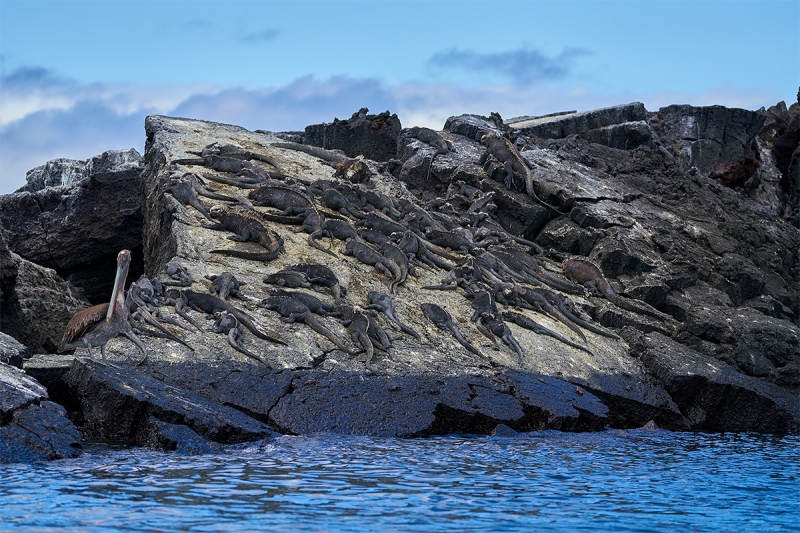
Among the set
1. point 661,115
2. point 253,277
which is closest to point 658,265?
point 253,277

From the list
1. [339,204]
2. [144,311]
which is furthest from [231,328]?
[339,204]

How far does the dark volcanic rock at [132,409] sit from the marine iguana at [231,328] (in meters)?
1.69

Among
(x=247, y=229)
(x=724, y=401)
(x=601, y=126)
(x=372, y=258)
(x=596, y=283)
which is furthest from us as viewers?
(x=601, y=126)

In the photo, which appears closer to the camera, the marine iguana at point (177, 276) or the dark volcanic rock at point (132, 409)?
the dark volcanic rock at point (132, 409)

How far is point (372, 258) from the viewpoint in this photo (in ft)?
57.9

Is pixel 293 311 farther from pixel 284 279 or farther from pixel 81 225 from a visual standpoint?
pixel 81 225

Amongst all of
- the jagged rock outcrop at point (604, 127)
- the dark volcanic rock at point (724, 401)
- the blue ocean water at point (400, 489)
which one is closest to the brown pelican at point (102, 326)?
the blue ocean water at point (400, 489)

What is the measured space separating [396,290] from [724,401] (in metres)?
6.03

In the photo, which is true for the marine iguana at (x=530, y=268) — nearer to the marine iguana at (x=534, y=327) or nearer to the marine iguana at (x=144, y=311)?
the marine iguana at (x=534, y=327)

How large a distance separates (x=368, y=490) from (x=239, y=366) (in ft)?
12.9

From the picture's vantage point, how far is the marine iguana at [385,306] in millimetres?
15008

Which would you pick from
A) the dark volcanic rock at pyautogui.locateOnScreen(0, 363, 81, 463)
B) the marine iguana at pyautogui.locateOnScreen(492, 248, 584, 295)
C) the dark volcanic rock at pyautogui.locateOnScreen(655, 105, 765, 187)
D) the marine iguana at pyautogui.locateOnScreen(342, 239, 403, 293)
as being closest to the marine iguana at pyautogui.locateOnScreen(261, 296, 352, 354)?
the marine iguana at pyautogui.locateOnScreen(342, 239, 403, 293)

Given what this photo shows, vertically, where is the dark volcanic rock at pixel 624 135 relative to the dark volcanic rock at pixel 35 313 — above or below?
above

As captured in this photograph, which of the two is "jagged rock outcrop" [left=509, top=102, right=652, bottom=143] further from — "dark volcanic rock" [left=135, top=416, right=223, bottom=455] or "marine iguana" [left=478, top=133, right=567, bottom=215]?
"dark volcanic rock" [left=135, top=416, right=223, bottom=455]
